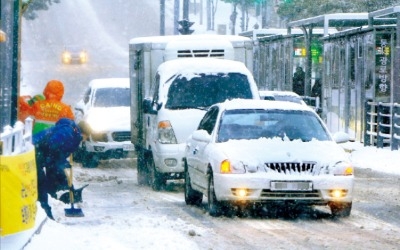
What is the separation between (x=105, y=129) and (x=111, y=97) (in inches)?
80.2

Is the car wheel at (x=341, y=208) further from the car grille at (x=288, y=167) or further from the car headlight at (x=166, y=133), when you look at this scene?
the car headlight at (x=166, y=133)

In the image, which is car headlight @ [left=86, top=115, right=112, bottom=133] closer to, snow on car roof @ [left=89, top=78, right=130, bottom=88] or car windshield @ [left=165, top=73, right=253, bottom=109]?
snow on car roof @ [left=89, top=78, right=130, bottom=88]

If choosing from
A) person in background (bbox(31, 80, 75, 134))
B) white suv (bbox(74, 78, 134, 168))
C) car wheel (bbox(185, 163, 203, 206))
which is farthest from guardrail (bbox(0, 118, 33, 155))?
white suv (bbox(74, 78, 134, 168))

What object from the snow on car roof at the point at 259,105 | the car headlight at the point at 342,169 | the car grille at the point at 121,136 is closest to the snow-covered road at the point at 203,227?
the car headlight at the point at 342,169

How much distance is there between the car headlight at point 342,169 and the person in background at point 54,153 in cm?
329

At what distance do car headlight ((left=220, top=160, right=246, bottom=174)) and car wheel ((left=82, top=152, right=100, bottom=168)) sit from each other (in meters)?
11.5

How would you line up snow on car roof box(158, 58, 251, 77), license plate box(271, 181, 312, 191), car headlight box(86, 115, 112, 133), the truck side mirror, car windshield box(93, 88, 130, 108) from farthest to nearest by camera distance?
car windshield box(93, 88, 130, 108)
car headlight box(86, 115, 112, 133)
snow on car roof box(158, 58, 251, 77)
the truck side mirror
license plate box(271, 181, 312, 191)

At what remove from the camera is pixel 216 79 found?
20250mm

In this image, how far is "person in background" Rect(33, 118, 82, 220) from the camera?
43.5 feet

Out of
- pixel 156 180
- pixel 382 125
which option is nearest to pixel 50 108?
pixel 156 180

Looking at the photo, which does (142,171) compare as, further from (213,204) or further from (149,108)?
(213,204)

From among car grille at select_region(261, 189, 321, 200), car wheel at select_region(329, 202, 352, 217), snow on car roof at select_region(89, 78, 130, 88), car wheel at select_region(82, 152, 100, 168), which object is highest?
snow on car roof at select_region(89, 78, 130, 88)

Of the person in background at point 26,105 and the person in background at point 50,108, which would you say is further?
the person in background at point 26,105

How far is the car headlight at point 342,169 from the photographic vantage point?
1488 cm
